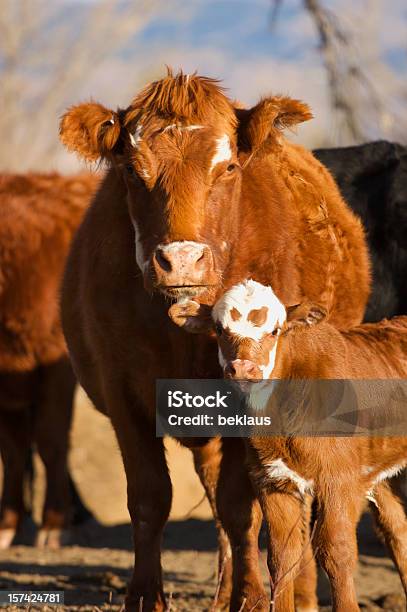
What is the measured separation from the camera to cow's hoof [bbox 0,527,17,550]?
8.55 meters

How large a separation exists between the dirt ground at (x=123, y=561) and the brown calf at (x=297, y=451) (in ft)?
1.97

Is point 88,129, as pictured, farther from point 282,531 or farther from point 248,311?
point 282,531

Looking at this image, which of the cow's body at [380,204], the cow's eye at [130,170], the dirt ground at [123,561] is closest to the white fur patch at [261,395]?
the dirt ground at [123,561]

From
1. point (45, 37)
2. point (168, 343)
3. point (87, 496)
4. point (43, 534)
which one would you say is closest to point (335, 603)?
point (168, 343)

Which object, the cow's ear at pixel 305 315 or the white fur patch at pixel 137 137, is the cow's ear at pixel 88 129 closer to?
the white fur patch at pixel 137 137

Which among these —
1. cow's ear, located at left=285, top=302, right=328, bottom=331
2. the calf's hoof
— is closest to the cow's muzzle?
cow's ear, located at left=285, top=302, right=328, bottom=331

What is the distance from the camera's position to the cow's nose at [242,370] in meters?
4.30

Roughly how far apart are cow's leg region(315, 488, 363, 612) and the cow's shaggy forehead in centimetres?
68

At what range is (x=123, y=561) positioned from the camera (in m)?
7.68

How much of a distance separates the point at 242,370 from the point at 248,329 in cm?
18

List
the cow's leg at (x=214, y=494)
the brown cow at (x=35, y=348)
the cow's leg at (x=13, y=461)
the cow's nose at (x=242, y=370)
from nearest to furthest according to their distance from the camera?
1. the cow's nose at (x=242, y=370)
2. the cow's leg at (x=214, y=494)
3. the brown cow at (x=35, y=348)
4. the cow's leg at (x=13, y=461)

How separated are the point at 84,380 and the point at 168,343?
1.11 meters

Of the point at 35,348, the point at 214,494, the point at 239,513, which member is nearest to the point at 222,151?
the point at 239,513

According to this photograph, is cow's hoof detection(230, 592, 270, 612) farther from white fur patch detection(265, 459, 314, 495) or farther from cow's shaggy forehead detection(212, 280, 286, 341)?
cow's shaggy forehead detection(212, 280, 286, 341)
